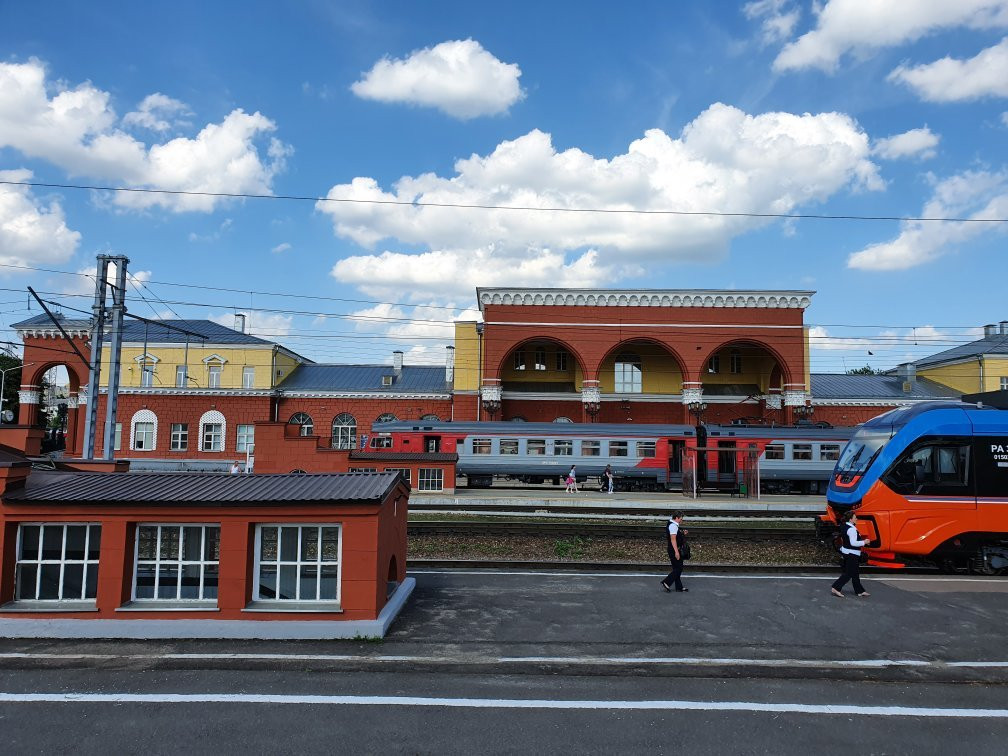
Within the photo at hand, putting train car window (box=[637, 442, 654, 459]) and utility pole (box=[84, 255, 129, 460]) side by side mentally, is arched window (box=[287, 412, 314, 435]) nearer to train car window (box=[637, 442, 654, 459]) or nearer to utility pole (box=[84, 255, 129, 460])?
utility pole (box=[84, 255, 129, 460])

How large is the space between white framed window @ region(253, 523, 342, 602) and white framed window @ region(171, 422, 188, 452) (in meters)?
34.8

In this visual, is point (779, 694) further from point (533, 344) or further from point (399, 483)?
point (533, 344)

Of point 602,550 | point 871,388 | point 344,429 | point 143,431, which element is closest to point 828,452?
point 871,388

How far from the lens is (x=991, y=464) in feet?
44.0

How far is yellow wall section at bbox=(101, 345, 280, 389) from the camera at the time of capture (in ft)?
136

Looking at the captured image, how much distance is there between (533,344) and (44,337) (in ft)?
106

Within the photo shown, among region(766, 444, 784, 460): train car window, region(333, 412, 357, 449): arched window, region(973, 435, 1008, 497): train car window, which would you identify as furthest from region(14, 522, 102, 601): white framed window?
region(333, 412, 357, 449): arched window

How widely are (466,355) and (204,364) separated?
56.0 feet

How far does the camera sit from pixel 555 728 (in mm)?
6652

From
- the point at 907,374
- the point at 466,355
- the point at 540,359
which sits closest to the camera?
the point at 466,355

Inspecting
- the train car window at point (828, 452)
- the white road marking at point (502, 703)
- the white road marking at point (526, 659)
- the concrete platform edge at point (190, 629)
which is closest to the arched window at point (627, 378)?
the train car window at point (828, 452)

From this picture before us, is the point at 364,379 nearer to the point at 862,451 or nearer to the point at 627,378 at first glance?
the point at 627,378

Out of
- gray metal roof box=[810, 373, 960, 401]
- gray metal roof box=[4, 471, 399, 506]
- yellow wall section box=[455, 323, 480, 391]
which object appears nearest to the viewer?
gray metal roof box=[4, 471, 399, 506]

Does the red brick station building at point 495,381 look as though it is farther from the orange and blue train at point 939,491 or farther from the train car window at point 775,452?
the orange and blue train at point 939,491
